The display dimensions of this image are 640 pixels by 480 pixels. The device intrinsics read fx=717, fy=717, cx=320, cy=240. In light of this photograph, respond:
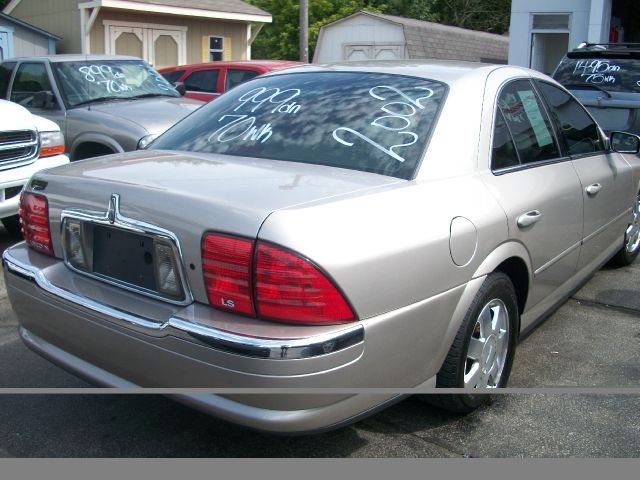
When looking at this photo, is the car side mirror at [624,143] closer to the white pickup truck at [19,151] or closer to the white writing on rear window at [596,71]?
the white writing on rear window at [596,71]

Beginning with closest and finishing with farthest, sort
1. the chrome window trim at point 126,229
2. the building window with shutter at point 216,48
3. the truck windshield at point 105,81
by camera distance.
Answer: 1. the chrome window trim at point 126,229
2. the truck windshield at point 105,81
3. the building window with shutter at point 216,48

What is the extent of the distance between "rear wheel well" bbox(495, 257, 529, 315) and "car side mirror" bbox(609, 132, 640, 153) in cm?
190

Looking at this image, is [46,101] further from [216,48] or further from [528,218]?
[216,48]

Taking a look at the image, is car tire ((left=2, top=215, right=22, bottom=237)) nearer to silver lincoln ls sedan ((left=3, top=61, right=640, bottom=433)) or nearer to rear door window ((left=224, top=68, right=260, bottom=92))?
silver lincoln ls sedan ((left=3, top=61, right=640, bottom=433))

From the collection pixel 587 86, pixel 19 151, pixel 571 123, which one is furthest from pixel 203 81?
pixel 571 123

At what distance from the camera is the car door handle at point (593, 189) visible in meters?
4.18

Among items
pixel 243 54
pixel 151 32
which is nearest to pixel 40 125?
pixel 151 32

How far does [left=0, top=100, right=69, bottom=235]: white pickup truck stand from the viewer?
230 inches

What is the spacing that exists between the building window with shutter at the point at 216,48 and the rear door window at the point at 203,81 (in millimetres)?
9053

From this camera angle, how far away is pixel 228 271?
8.01 ft

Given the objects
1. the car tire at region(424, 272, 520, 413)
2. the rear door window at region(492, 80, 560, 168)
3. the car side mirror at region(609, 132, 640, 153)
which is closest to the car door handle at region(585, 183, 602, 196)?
the rear door window at region(492, 80, 560, 168)

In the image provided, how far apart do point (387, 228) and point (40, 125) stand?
16.0 feet

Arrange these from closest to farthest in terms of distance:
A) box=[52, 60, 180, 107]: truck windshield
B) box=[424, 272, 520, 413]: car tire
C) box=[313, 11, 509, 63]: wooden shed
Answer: box=[424, 272, 520, 413]: car tire < box=[52, 60, 180, 107]: truck windshield < box=[313, 11, 509, 63]: wooden shed

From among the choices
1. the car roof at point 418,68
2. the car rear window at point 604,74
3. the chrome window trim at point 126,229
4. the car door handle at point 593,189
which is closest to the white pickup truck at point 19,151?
the car roof at point 418,68
